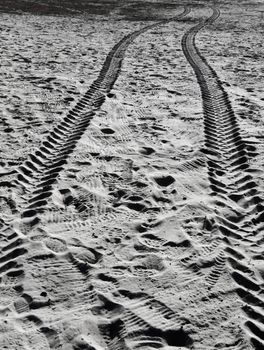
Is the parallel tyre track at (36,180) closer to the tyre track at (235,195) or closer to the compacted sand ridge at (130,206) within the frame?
the compacted sand ridge at (130,206)

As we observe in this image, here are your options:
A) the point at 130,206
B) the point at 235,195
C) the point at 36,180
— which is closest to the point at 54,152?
the point at 36,180

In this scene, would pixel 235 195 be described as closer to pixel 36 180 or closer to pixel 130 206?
pixel 130 206

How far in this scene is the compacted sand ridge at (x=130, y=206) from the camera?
11.1 feet

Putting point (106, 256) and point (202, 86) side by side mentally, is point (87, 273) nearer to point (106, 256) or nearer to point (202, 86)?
point (106, 256)

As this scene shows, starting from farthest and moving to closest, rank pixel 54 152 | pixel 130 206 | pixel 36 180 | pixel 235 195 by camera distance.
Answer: pixel 54 152, pixel 36 180, pixel 235 195, pixel 130 206

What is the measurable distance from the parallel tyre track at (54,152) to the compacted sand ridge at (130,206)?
Result: 0.08ft

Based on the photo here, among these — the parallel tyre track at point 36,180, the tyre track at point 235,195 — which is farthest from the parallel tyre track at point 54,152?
the tyre track at point 235,195

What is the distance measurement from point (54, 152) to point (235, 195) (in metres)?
2.57

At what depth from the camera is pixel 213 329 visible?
11.0 feet

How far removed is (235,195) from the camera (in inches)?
198

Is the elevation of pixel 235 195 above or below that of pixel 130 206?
above

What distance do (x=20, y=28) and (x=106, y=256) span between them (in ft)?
42.4

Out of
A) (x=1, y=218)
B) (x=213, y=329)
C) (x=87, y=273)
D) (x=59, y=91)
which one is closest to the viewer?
(x=213, y=329)

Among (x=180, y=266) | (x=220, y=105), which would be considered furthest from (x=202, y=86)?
(x=180, y=266)
